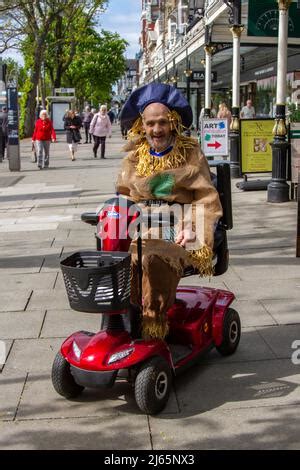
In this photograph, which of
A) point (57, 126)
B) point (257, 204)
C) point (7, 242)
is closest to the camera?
point (7, 242)

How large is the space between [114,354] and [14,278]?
348cm

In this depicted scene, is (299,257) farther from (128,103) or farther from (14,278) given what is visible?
(128,103)

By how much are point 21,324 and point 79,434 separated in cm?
198

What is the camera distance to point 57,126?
5097 centimetres

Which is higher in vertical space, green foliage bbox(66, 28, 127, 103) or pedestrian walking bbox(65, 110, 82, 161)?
green foliage bbox(66, 28, 127, 103)

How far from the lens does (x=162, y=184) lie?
159 inches

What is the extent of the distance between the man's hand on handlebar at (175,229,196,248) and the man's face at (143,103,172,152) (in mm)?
541

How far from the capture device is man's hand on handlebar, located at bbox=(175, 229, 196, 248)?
3934mm

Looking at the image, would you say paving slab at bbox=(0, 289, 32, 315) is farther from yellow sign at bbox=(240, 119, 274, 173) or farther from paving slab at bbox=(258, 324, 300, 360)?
yellow sign at bbox=(240, 119, 274, 173)

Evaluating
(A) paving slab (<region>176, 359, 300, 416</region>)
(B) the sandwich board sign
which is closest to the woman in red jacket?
(B) the sandwich board sign

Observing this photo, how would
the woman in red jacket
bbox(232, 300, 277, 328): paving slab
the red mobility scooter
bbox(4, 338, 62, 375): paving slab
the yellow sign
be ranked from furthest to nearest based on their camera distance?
the woman in red jacket → the yellow sign → bbox(232, 300, 277, 328): paving slab → bbox(4, 338, 62, 375): paving slab → the red mobility scooter

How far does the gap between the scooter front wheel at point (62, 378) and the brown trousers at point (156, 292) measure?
20.0 inches

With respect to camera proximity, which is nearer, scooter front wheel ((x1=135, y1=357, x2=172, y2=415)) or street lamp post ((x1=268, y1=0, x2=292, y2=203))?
scooter front wheel ((x1=135, y1=357, x2=172, y2=415))
